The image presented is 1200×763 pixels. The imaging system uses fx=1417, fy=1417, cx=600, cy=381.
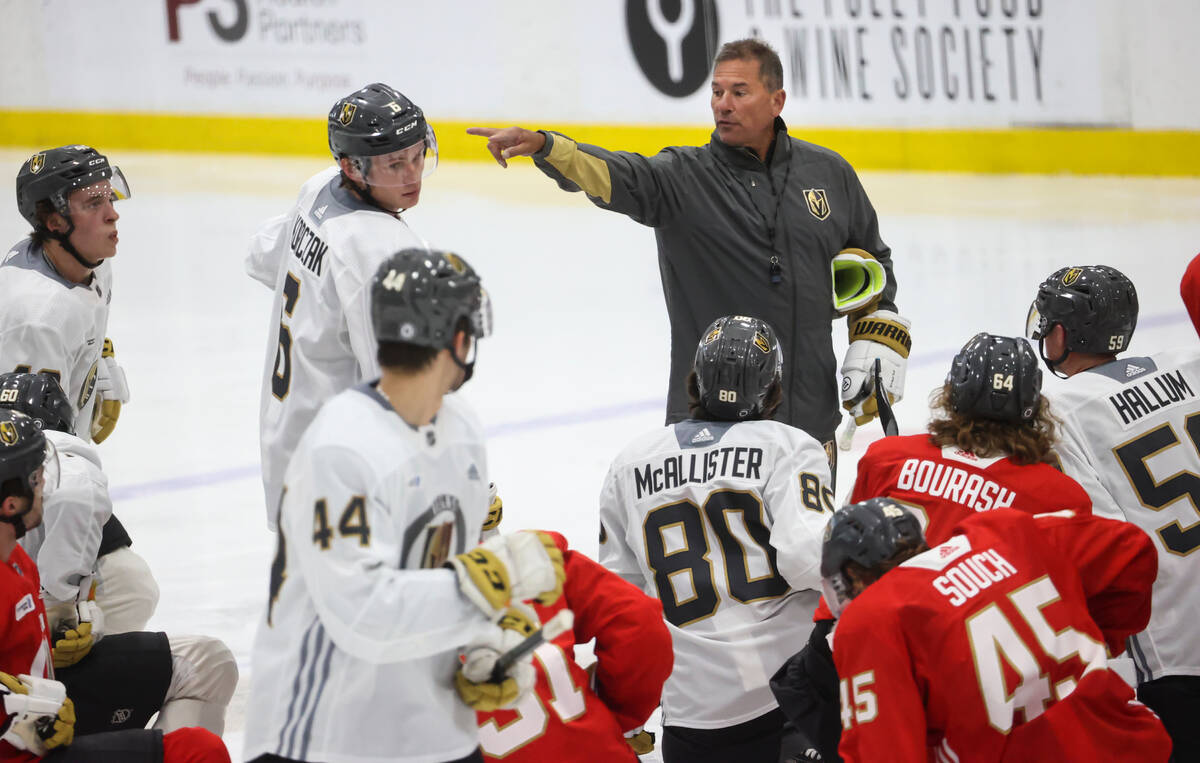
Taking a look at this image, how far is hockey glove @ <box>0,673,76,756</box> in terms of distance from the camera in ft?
7.96

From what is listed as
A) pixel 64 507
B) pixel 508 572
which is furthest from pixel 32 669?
pixel 508 572

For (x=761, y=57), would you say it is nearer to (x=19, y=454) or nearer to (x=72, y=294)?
(x=72, y=294)

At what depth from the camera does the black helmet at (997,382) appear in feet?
9.17

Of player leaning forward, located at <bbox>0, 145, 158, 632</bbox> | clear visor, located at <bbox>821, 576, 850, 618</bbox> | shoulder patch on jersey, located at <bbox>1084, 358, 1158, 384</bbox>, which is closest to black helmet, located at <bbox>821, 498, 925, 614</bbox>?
clear visor, located at <bbox>821, 576, 850, 618</bbox>

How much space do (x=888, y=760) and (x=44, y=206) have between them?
9.51 feet

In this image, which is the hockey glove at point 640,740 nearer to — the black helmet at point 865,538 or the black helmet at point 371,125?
the black helmet at point 865,538

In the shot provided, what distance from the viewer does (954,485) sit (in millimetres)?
2779

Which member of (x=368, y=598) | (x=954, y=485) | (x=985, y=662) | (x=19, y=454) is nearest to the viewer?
(x=368, y=598)

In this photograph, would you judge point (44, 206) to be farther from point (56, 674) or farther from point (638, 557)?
point (638, 557)

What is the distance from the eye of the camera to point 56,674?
3.01 meters

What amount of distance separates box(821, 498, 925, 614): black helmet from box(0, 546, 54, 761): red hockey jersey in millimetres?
1419

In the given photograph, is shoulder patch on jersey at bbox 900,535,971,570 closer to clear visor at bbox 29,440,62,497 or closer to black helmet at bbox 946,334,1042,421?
black helmet at bbox 946,334,1042,421

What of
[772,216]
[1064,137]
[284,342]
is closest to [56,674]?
[284,342]

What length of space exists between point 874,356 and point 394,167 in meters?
1.50
